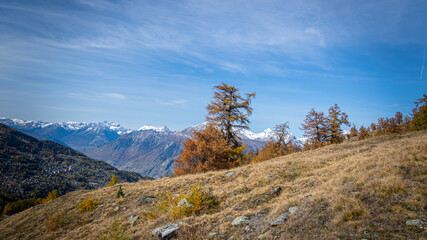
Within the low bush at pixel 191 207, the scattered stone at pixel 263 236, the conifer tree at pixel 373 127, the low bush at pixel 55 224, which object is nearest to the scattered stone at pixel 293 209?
the scattered stone at pixel 263 236

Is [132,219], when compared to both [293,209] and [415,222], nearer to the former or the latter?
[293,209]

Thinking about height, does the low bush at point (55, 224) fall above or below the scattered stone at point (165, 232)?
below

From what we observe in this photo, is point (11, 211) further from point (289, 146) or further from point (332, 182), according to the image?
point (332, 182)

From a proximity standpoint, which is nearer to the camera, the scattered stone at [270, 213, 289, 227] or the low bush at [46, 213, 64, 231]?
the scattered stone at [270, 213, 289, 227]

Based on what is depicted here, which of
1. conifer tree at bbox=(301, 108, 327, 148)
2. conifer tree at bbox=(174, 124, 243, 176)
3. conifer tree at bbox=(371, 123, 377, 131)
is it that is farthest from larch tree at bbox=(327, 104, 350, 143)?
conifer tree at bbox=(371, 123, 377, 131)

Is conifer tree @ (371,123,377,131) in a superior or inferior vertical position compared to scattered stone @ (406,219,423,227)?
superior

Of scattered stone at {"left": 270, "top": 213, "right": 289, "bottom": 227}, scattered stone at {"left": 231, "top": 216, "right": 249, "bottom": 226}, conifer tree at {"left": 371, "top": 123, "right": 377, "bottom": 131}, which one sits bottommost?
scattered stone at {"left": 231, "top": 216, "right": 249, "bottom": 226}

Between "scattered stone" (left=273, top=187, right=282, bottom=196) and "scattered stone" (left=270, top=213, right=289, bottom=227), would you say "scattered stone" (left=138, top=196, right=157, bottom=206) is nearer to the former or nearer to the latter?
"scattered stone" (left=273, top=187, right=282, bottom=196)

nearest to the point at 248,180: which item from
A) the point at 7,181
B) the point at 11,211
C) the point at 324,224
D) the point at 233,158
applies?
the point at 324,224

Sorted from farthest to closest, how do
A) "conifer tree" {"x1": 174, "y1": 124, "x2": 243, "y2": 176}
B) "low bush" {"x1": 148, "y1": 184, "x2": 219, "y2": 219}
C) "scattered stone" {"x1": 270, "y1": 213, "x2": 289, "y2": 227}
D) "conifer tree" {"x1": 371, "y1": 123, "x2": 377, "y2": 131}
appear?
"conifer tree" {"x1": 371, "y1": 123, "x2": 377, "y2": 131}
"conifer tree" {"x1": 174, "y1": 124, "x2": 243, "y2": 176}
"low bush" {"x1": 148, "y1": 184, "x2": 219, "y2": 219}
"scattered stone" {"x1": 270, "y1": 213, "x2": 289, "y2": 227}

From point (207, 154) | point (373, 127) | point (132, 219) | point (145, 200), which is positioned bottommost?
point (132, 219)

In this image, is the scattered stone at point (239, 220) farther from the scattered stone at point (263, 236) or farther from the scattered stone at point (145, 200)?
the scattered stone at point (145, 200)

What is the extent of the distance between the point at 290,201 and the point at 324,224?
1.99m

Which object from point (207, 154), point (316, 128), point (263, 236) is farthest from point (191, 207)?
point (316, 128)
